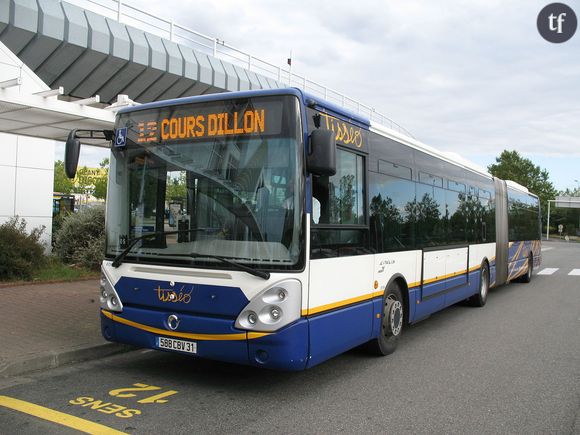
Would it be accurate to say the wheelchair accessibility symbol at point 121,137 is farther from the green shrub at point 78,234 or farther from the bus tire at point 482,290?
the green shrub at point 78,234

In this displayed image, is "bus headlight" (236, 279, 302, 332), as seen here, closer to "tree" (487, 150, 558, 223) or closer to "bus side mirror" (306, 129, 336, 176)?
"bus side mirror" (306, 129, 336, 176)

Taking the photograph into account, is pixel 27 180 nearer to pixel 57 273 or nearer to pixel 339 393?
pixel 57 273

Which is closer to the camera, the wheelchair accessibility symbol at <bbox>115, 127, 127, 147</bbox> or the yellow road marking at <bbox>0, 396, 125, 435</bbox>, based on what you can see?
the yellow road marking at <bbox>0, 396, 125, 435</bbox>

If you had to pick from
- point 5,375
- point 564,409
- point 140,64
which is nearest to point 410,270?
point 564,409

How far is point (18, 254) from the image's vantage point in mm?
11164

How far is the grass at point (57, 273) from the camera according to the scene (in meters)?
11.5

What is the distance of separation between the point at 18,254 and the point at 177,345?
7.52m

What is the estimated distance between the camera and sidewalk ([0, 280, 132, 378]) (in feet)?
19.5

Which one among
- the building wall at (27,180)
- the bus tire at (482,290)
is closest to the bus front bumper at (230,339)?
the bus tire at (482,290)

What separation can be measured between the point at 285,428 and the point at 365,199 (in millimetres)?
2760

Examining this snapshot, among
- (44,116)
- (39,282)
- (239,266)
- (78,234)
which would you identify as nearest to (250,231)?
(239,266)

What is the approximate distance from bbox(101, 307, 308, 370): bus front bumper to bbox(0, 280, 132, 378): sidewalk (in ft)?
4.62

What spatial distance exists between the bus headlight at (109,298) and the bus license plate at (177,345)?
2.07 ft

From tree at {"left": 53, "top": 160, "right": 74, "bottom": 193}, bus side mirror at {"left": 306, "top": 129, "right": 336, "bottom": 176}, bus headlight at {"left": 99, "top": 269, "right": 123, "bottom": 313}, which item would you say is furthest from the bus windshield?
tree at {"left": 53, "top": 160, "right": 74, "bottom": 193}
